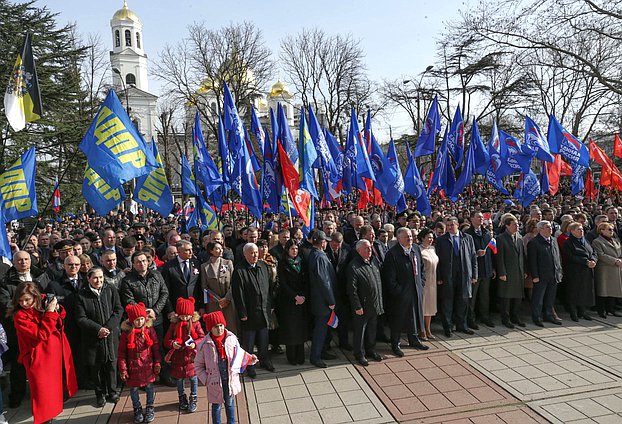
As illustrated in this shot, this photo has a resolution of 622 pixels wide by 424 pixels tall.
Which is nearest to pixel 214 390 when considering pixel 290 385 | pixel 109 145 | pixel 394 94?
pixel 290 385

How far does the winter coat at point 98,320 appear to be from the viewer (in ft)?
17.5

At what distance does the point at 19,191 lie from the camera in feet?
24.2

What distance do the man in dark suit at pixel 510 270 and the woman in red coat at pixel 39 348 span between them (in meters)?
6.33

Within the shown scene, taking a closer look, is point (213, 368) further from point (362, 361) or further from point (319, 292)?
point (362, 361)

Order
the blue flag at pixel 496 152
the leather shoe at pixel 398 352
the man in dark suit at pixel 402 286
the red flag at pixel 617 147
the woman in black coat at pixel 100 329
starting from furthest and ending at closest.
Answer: the red flag at pixel 617 147
the blue flag at pixel 496 152
the man in dark suit at pixel 402 286
the leather shoe at pixel 398 352
the woman in black coat at pixel 100 329

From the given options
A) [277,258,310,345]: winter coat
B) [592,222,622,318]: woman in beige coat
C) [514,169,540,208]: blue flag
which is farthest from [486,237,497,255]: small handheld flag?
[514,169,540,208]: blue flag

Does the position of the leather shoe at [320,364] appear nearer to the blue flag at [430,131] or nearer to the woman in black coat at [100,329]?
the woman in black coat at [100,329]

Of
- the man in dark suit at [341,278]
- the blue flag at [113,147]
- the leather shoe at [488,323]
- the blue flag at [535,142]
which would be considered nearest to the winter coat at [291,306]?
the man in dark suit at [341,278]

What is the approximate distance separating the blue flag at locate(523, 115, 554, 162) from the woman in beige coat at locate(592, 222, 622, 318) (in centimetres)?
506

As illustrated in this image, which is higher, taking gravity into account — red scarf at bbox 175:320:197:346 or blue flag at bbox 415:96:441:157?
blue flag at bbox 415:96:441:157

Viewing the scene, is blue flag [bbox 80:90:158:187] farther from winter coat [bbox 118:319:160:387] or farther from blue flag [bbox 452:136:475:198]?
blue flag [bbox 452:136:475:198]

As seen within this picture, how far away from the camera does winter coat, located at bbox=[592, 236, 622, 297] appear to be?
7887 mm

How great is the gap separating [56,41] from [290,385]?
22.7 metres

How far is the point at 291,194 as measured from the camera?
8.57 m
